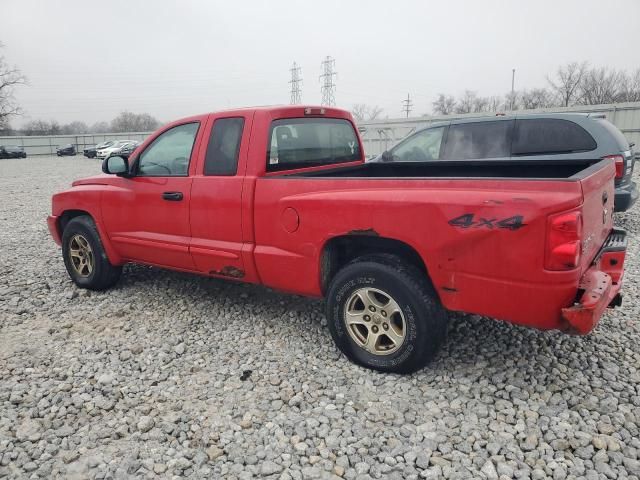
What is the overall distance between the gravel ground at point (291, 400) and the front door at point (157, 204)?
0.61 metres

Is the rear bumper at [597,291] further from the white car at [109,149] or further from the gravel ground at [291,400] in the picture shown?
the white car at [109,149]

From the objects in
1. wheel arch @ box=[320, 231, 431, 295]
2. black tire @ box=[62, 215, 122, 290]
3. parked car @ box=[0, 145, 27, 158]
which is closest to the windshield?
wheel arch @ box=[320, 231, 431, 295]

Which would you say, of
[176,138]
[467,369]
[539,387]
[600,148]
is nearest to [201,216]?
[176,138]

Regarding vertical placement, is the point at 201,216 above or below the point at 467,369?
above

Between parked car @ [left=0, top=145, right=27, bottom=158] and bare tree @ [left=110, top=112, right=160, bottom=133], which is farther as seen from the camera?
bare tree @ [left=110, top=112, right=160, bottom=133]

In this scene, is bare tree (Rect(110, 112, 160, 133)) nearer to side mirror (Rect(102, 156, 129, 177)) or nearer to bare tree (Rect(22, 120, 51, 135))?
bare tree (Rect(22, 120, 51, 135))

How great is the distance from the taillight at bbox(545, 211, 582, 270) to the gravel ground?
938mm

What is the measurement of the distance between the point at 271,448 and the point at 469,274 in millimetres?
1460

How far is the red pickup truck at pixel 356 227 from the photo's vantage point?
8.32 ft

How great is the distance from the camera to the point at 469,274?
8.99ft

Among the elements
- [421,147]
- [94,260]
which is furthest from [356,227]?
[421,147]

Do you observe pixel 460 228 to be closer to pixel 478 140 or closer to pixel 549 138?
pixel 549 138

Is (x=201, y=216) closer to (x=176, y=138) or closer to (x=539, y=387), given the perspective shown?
(x=176, y=138)

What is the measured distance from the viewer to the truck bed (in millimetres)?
3611
